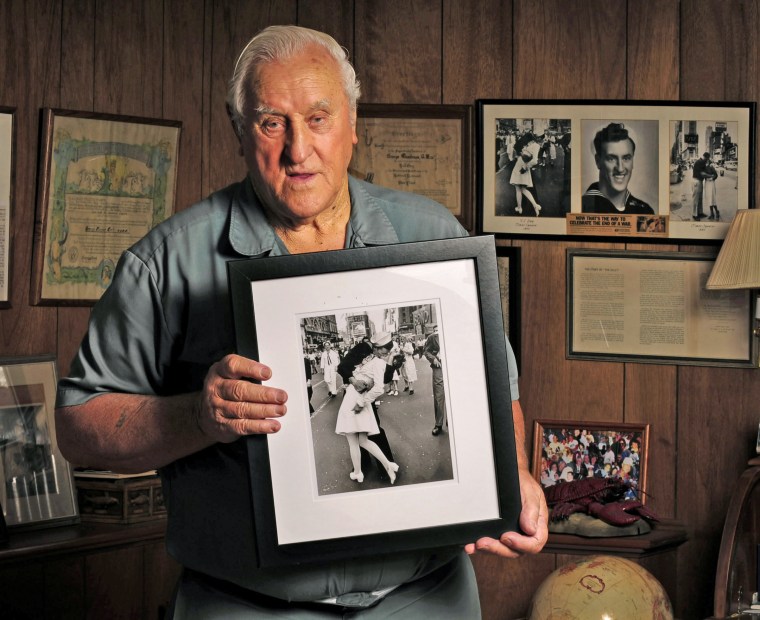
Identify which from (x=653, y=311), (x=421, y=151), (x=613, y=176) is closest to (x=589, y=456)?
(x=653, y=311)

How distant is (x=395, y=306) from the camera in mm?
1209

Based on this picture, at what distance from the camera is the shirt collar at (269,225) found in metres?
1.30

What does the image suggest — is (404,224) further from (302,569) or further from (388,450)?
(302,569)

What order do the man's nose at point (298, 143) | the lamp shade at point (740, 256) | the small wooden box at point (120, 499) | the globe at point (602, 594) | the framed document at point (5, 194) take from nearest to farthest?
1. the man's nose at point (298, 143)
2. the globe at point (602, 594)
3. the small wooden box at point (120, 499)
4. the framed document at point (5, 194)
5. the lamp shade at point (740, 256)

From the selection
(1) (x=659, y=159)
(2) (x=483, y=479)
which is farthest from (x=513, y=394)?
(1) (x=659, y=159)

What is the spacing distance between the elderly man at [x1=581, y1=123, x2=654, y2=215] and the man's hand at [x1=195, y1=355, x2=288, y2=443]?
232cm

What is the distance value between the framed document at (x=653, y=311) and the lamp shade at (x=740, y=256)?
140 mm

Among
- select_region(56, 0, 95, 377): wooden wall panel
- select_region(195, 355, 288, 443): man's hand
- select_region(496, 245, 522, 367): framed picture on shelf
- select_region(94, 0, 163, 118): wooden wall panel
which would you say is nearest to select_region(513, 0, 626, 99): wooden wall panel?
select_region(496, 245, 522, 367): framed picture on shelf

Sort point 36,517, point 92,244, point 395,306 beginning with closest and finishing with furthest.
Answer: point 395,306, point 36,517, point 92,244

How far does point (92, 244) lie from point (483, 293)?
1.99 meters

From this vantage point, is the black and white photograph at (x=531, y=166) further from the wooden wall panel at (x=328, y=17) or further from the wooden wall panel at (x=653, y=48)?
the wooden wall panel at (x=328, y=17)

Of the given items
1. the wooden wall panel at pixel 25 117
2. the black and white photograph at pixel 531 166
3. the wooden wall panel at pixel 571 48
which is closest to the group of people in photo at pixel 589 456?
the black and white photograph at pixel 531 166

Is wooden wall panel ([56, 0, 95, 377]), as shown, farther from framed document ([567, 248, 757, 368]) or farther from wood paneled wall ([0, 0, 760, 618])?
framed document ([567, 248, 757, 368])

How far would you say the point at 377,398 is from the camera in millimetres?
1213
